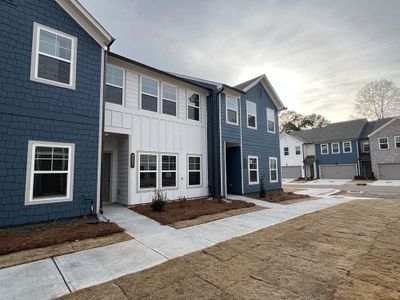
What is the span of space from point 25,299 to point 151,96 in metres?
8.32

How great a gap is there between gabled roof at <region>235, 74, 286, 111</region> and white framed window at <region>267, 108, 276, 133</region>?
2.76 feet

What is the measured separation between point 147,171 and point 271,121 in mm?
10446

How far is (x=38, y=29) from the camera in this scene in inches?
254

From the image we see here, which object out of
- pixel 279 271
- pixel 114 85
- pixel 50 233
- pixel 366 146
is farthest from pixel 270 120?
pixel 366 146

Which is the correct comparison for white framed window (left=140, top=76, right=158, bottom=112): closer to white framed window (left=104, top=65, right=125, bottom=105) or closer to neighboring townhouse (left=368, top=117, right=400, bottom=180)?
white framed window (left=104, top=65, right=125, bottom=105)

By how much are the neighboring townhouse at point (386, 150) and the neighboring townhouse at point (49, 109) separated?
110ft

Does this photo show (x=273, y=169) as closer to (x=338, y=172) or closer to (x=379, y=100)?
(x=338, y=172)

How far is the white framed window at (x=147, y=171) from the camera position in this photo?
30.7ft

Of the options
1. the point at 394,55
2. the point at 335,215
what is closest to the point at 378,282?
the point at 335,215

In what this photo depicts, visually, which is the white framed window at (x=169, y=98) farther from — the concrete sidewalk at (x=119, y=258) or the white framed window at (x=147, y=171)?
the concrete sidewalk at (x=119, y=258)

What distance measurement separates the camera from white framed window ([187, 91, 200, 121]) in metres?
11.7

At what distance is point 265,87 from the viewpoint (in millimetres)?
15664

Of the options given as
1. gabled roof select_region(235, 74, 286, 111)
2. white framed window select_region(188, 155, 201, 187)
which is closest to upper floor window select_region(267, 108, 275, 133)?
gabled roof select_region(235, 74, 286, 111)

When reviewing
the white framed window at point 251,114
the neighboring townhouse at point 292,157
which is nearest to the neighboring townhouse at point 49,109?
the white framed window at point 251,114
